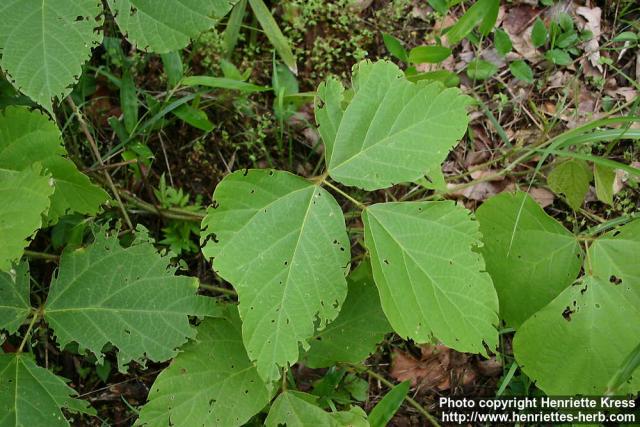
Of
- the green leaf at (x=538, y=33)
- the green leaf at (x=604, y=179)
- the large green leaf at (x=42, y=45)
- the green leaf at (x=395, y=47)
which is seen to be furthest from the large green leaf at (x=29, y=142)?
the green leaf at (x=538, y=33)

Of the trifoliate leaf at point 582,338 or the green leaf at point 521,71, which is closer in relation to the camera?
the trifoliate leaf at point 582,338

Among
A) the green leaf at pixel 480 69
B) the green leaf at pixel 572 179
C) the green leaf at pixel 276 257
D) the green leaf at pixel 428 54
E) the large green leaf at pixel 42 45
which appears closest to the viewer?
the large green leaf at pixel 42 45

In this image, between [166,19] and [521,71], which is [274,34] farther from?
[521,71]

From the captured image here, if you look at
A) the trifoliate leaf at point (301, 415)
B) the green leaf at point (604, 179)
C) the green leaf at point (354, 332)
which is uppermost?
the green leaf at point (604, 179)

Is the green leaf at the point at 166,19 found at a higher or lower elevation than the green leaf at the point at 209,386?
higher

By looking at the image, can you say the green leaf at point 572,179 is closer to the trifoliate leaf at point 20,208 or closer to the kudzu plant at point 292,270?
the kudzu plant at point 292,270

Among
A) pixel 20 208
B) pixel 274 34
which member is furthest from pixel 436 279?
pixel 274 34

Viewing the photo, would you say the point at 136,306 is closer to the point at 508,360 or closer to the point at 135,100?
the point at 135,100

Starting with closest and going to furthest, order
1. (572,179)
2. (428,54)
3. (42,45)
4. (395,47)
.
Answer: (42,45) → (572,179) → (428,54) → (395,47)
